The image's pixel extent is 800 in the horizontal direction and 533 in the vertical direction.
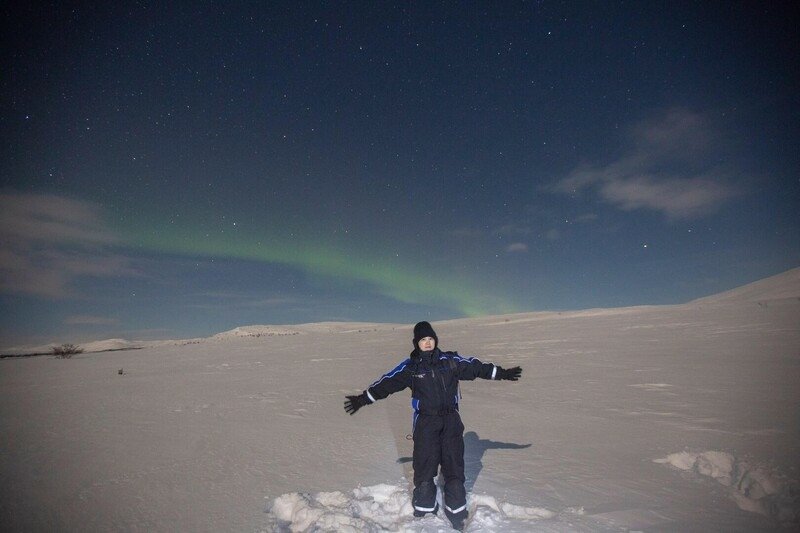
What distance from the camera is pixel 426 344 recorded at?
358 centimetres

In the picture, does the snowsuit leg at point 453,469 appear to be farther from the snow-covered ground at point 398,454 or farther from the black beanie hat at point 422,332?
the black beanie hat at point 422,332

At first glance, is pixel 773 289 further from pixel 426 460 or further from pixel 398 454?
pixel 426 460

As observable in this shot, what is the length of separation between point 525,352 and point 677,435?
27.0 ft

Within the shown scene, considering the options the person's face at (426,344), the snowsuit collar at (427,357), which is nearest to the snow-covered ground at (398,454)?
the snowsuit collar at (427,357)

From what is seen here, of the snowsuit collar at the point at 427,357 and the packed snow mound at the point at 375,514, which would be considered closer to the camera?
the packed snow mound at the point at 375,514

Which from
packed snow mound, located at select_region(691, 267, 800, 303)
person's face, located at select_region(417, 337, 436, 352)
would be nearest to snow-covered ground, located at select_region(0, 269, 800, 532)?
person's face, located at select_region(417, 337, 436, 352)

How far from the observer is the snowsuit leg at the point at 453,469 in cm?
295

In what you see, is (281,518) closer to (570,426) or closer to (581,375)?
(570,426)

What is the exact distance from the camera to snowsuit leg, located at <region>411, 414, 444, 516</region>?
3.01 meters

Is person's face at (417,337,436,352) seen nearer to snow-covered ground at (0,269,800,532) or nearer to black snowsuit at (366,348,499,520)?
black snowsuit at (366,348,499,520)

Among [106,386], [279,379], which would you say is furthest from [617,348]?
[106,386]

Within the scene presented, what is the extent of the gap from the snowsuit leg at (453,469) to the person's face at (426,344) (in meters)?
0.59

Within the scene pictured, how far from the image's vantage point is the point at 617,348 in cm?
1186

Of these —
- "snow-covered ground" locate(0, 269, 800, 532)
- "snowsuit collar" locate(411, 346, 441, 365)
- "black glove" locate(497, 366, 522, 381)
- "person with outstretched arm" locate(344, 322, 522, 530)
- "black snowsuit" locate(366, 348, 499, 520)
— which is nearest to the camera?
"snow-covered ground" locate(0, 269, 800, 532)
